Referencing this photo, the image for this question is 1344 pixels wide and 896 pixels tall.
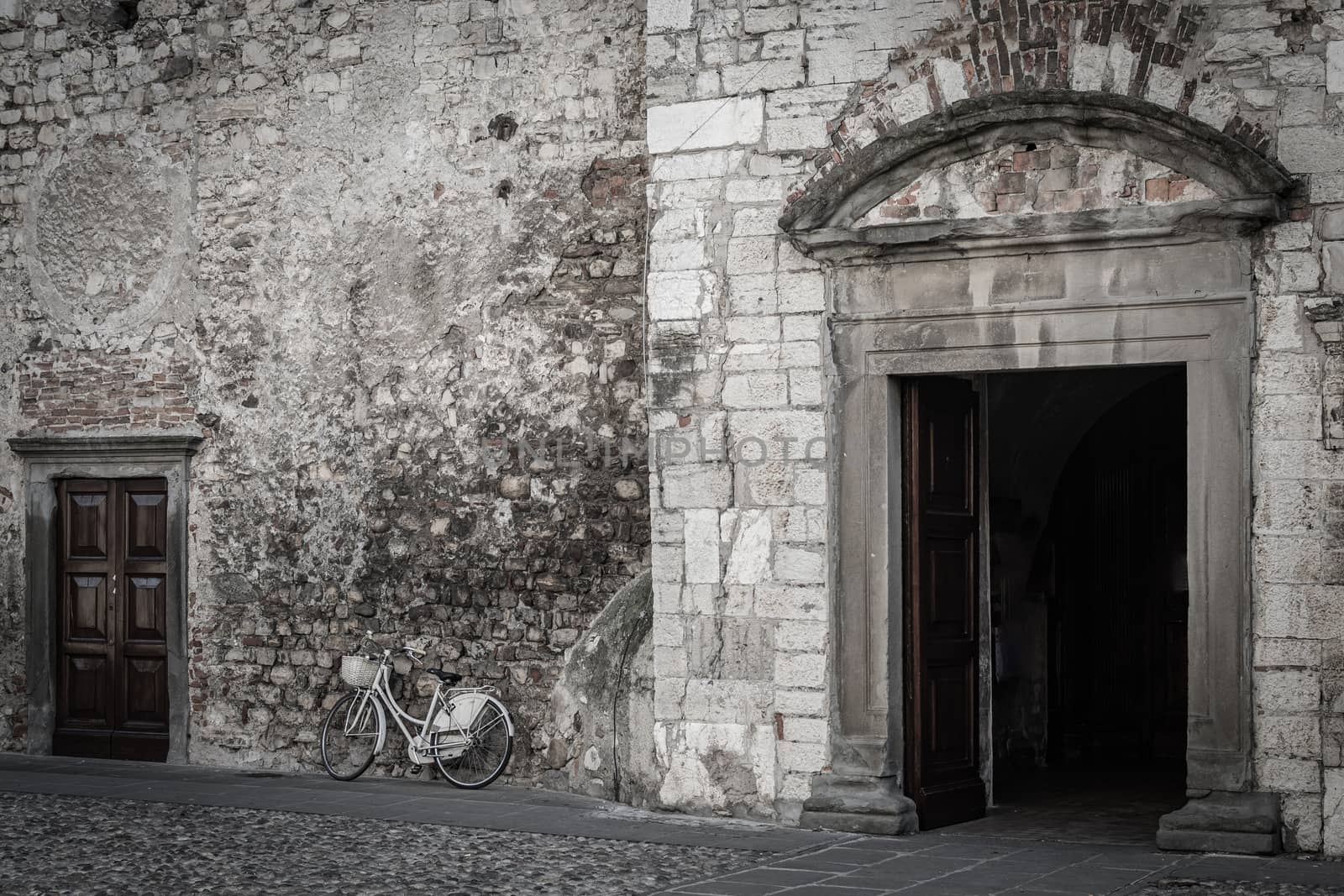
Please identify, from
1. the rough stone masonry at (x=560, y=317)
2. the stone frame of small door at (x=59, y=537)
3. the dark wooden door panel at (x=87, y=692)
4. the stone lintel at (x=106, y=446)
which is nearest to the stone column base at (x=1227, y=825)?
the rough stone masonry at (x=560, y=317)

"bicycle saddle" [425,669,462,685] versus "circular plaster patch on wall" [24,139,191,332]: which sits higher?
"circular plaster patch on wall" [24,139,191,332]

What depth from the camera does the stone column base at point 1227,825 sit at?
6.46m

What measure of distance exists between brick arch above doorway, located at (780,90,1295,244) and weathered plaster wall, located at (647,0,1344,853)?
11 cm

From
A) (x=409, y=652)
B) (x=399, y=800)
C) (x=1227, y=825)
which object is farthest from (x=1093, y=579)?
(x=399, y=800)

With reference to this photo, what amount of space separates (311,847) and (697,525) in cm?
223

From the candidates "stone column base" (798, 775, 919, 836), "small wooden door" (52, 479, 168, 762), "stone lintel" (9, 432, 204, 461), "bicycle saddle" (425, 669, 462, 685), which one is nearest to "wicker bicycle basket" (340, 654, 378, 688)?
"bicycle saddle" (425, 669, 462, 685)

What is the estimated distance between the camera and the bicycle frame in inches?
349

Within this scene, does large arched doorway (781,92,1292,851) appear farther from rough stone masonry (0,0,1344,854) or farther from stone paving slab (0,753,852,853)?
stone paving slab (0,753,852,853)

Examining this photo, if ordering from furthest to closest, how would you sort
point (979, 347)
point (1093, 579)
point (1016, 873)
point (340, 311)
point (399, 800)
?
point (1093, 579) → point (340, 311) → point (399, 800) → point (979, 347) → point (1016, 873)

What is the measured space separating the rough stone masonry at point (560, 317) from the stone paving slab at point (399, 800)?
243 mm

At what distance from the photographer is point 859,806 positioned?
286 inches

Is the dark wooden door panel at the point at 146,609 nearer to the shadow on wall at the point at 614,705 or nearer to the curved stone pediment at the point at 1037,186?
the shadow on wall at the point at 614,705

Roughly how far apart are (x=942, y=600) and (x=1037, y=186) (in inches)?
78.1

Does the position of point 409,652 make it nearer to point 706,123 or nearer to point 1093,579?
point 706,123
